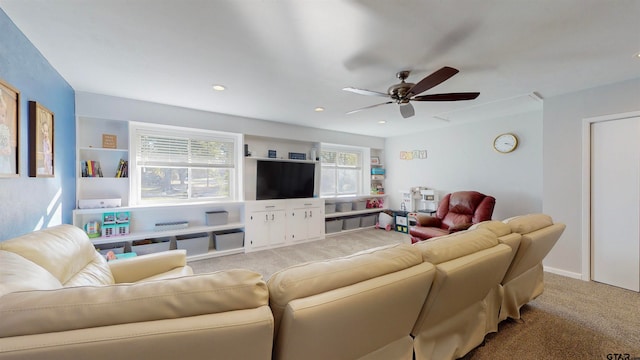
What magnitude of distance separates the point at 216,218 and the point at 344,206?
283 centimetres

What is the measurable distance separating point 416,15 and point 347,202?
445 centimetres

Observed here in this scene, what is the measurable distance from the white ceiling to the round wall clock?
42.4 inches

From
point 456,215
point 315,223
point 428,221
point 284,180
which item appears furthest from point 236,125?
point 456,215

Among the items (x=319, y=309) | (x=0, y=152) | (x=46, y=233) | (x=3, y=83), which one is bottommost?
(x=319, y=309)

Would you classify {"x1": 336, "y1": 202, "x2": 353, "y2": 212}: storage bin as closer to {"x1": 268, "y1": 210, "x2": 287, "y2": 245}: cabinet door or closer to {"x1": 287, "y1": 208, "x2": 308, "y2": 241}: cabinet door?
{"x1": 287, "y1": 208, "x2": 308, "y2": 241}: cabinet door

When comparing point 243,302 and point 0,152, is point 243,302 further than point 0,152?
No

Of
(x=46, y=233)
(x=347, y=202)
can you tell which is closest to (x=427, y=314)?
(x=46, y=233)

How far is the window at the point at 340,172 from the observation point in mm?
5820

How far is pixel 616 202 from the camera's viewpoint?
2785mm

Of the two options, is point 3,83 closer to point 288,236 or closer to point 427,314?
point 427,314

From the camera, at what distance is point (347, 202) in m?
5.75

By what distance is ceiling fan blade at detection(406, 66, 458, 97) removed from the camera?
73.8 inches

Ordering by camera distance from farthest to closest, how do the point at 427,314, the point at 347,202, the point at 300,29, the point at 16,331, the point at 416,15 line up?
1. the point at 347,202
2. the point at 300,29
3. the point at 416,15
4. the point at 427,314
5. the point at 16,331

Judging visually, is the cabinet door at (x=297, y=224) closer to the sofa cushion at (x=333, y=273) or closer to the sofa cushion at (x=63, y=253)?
the sofa cushion at (x=63, y=253)
